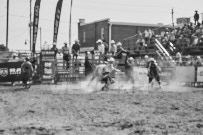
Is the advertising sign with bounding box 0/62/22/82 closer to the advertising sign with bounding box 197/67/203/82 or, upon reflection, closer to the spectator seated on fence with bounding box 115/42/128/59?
the spectator seated on fence with bounding box 115/42/128/59

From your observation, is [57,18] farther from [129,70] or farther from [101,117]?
[101,117]

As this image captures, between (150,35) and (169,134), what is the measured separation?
25176 millimetres

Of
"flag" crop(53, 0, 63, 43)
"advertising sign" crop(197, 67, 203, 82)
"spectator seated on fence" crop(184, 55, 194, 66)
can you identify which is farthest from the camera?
"flag" crop(53, 0, 63, 43)

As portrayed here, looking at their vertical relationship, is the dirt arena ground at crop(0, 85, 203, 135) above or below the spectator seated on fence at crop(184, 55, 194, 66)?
below

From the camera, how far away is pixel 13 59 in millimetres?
22312

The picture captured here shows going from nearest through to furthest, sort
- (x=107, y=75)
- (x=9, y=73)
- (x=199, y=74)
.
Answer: (x=107, y=75), (x=9, y=73), (x=199, y=74)

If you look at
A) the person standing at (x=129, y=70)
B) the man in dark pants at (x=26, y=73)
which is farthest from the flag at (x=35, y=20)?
the person standing at (x=129, y=70)

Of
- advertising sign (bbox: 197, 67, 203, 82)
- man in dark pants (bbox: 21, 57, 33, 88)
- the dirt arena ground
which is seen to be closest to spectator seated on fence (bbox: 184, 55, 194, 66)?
Result: advertising sign (bbox: 197, 67, 203, 82)

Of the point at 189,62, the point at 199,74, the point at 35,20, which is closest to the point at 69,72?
the point at 35,20

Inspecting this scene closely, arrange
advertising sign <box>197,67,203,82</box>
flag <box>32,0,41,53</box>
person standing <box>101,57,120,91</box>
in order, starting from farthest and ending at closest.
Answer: flag <box>32,0,41,53</box>, advertising sign <box>197,67,203,82</box>, person standing <box>101,57,120,91</box>

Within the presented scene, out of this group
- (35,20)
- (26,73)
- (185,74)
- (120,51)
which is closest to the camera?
(26,73)

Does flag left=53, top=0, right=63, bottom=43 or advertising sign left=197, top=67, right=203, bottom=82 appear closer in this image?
advertising sign left=197, top=67, right=203, bottom=82

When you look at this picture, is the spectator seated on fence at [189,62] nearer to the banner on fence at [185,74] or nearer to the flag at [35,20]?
the banner on fence at [185,74]

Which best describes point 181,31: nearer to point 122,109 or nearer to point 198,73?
point 198,73
